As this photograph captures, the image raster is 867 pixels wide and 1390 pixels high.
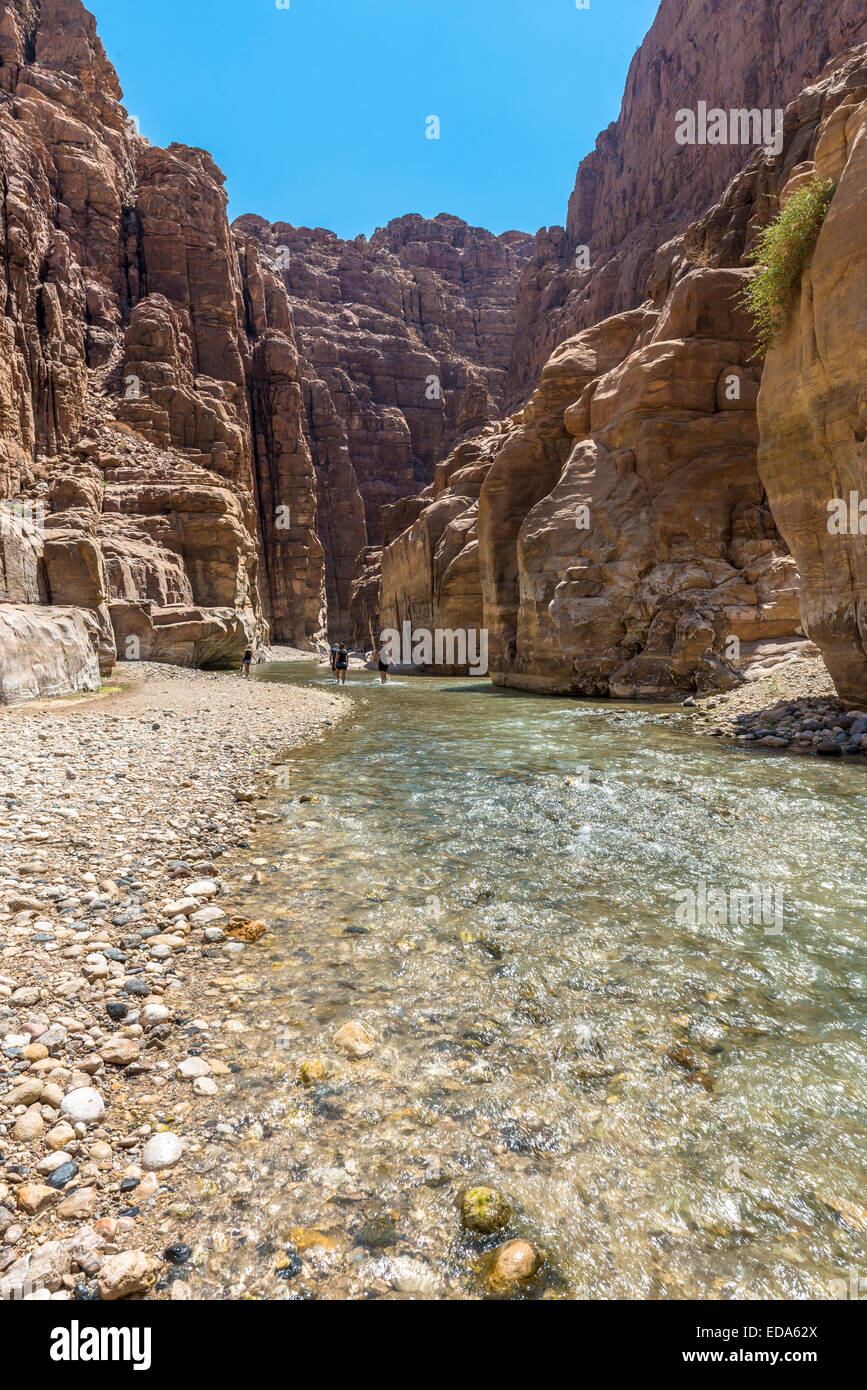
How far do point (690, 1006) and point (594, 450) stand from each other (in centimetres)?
2668

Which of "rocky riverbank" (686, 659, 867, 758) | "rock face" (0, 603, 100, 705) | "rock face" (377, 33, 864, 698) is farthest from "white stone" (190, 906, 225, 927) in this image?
"rock face" (377, 33, 864, 698)

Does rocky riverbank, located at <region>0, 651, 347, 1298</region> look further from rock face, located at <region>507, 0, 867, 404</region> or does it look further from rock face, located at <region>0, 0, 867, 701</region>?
rock face, located at <region>507, 0, 867, 404</region>

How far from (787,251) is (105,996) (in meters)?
18.5

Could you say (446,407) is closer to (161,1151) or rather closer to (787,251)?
(787,251)

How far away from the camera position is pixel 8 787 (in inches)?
301

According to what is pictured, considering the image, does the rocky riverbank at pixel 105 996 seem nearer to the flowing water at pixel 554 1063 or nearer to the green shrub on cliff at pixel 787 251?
the flowing water at pixel 554 1063

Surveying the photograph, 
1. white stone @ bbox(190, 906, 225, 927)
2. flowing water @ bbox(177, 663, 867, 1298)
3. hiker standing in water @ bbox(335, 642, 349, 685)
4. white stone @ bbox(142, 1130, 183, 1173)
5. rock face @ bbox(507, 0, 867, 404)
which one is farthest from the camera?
rock face @ bbox(507, 0, 867, 404)

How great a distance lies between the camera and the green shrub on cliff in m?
13.2

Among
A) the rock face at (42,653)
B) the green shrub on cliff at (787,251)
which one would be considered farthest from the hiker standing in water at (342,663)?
the green shrub on cliff at (787,251)

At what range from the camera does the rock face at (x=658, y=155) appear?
55.4 metres

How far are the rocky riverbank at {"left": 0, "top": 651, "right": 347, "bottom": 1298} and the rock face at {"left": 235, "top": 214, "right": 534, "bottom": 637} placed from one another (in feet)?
308

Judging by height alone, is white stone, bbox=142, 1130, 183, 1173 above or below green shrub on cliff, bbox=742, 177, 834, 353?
below
